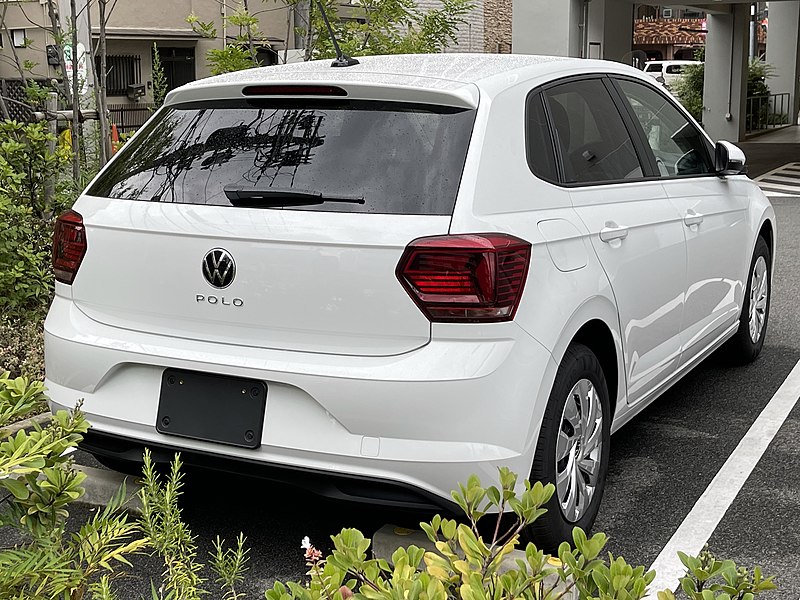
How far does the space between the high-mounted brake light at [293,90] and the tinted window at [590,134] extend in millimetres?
835

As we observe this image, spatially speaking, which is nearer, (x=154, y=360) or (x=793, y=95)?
(x=154, y=360)

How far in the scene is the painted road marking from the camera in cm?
1650

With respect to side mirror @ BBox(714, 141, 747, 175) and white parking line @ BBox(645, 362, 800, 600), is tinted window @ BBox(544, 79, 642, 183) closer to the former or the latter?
side mirror @ BBox(714, 141, 747, 175)

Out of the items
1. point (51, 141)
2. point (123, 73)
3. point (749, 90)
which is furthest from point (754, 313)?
point (123, 73)

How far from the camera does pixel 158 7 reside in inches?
1210

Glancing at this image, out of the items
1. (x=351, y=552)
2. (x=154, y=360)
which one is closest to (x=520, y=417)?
(x=154, y=360)

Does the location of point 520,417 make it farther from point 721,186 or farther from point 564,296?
point 721,186

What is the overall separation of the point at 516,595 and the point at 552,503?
5.60 ft

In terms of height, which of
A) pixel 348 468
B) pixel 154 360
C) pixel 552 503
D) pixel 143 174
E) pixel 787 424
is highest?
pixel 143 174

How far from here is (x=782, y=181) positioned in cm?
1803

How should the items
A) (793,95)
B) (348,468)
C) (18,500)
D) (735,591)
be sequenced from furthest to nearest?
1. (793,95)
2. (348,468)
3. (18,500)
4. (735,591)

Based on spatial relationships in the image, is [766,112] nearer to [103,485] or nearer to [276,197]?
[103,485]

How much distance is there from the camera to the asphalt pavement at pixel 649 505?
3.71 meters

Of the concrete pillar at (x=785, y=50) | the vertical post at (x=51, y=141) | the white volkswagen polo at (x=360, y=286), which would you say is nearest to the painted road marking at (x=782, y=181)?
the vertical post at (x=51, y=141)
